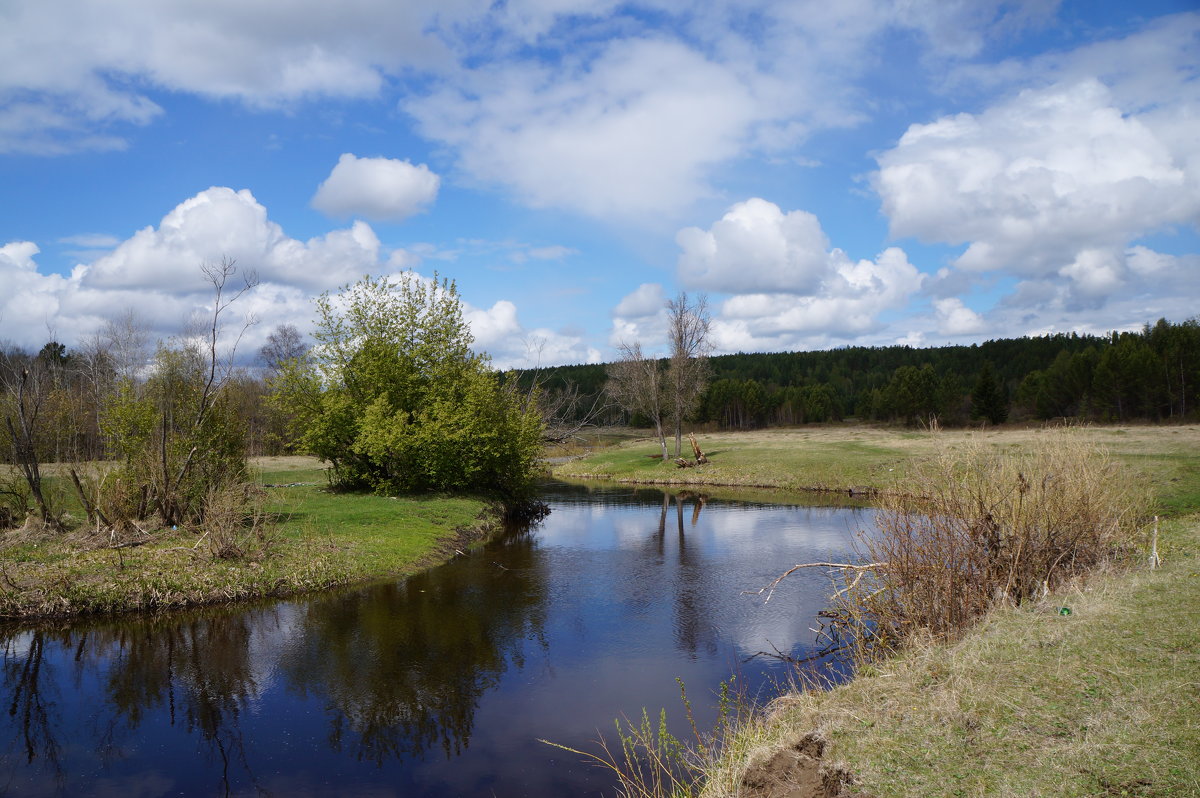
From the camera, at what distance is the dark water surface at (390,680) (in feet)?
30.4

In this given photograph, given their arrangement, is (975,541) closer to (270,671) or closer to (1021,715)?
(1021,715)

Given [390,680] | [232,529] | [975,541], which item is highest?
[975,541]

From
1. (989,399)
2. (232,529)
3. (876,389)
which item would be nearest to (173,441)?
(232,529)

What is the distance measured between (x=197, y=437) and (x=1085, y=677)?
21.4m

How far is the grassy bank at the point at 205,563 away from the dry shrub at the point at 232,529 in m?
0.13

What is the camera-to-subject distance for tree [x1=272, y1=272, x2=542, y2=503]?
28859 mm

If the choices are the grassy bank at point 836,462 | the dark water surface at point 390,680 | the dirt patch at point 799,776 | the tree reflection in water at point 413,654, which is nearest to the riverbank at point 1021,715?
the dirt patch at point 799,776

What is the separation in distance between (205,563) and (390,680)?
7.56 metres

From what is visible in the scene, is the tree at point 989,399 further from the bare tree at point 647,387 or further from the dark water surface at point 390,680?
the dark water surface at point 390,680

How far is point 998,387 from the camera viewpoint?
84.4m

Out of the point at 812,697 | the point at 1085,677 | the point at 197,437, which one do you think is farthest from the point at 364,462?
the point at 1085,677

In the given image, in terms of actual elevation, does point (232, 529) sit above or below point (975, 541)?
below

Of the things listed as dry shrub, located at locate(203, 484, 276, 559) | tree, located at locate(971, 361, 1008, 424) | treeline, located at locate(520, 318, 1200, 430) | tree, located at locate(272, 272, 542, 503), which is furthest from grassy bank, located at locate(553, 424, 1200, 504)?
tree, located at locate(971, 361, 1008, 424)

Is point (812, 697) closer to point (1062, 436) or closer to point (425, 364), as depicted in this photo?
point (1062, 436)
